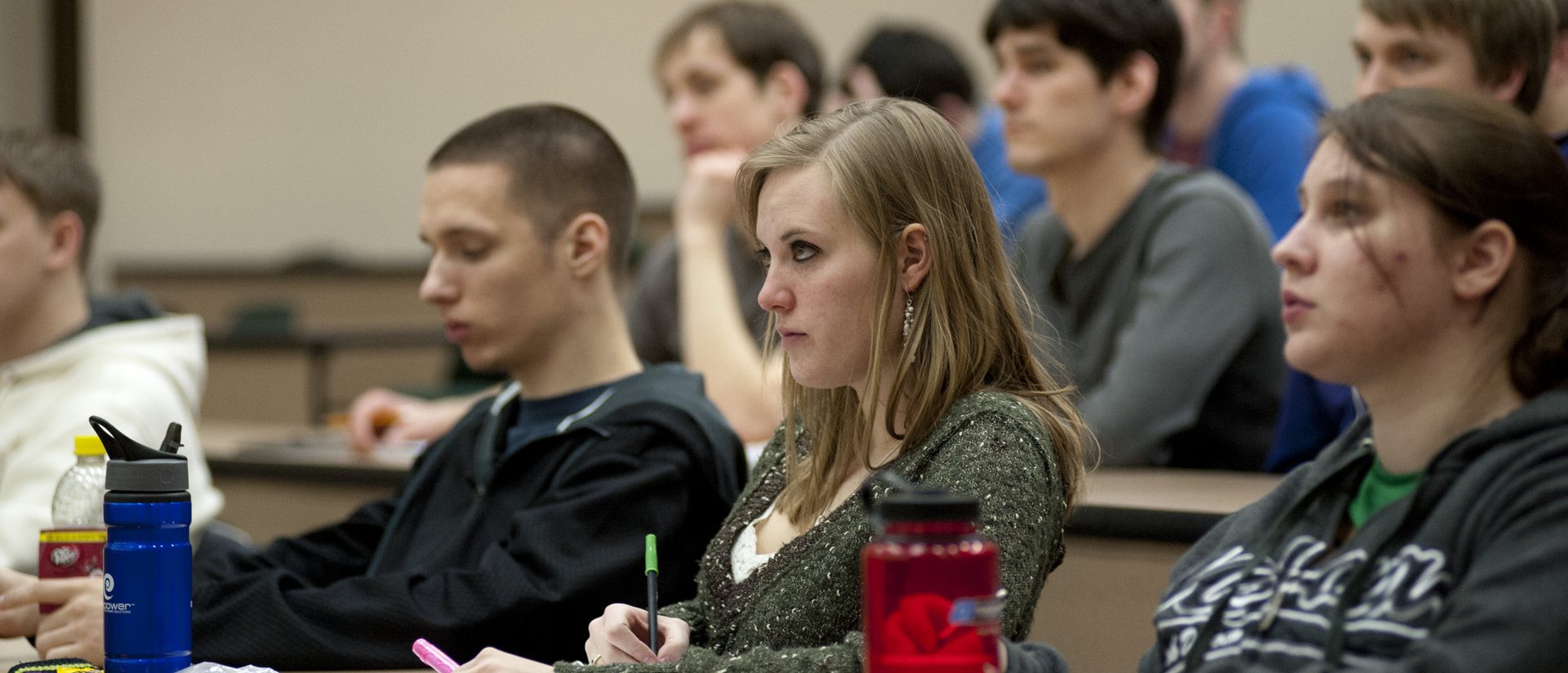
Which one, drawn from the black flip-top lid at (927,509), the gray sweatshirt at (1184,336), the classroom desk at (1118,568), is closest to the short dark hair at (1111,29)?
the gray sweatshirt at (1184,336)

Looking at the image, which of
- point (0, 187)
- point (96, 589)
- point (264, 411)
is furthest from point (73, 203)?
point (264, 411)

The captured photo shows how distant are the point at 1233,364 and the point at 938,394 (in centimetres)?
129

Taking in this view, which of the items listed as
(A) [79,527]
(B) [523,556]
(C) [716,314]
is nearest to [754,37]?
(C) [716,314]

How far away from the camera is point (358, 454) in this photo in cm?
291

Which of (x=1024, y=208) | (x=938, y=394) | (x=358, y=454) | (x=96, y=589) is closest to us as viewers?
(x=938, y=394)

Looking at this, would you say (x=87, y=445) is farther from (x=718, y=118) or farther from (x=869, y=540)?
(x=718, y=118)

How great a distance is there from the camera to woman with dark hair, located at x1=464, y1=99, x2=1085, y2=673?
129cm

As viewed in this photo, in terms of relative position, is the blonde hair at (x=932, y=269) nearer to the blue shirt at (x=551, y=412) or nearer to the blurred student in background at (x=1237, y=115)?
the blue shirt at (x=551, y=412)

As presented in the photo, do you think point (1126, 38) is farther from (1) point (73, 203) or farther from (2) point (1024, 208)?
(1) point (73, 203)

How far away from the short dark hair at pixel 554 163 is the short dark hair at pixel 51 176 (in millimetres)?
851

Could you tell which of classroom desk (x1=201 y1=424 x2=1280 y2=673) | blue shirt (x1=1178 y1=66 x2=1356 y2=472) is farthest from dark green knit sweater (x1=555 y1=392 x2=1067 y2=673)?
blue shirt (x1=1178 y1=66 x2=1356 y2=472)

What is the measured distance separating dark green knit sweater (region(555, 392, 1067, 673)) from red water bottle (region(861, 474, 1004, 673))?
30 cm

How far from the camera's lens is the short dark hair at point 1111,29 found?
8.56 feet

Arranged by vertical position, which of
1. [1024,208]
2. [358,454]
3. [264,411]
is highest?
[1024,208]
